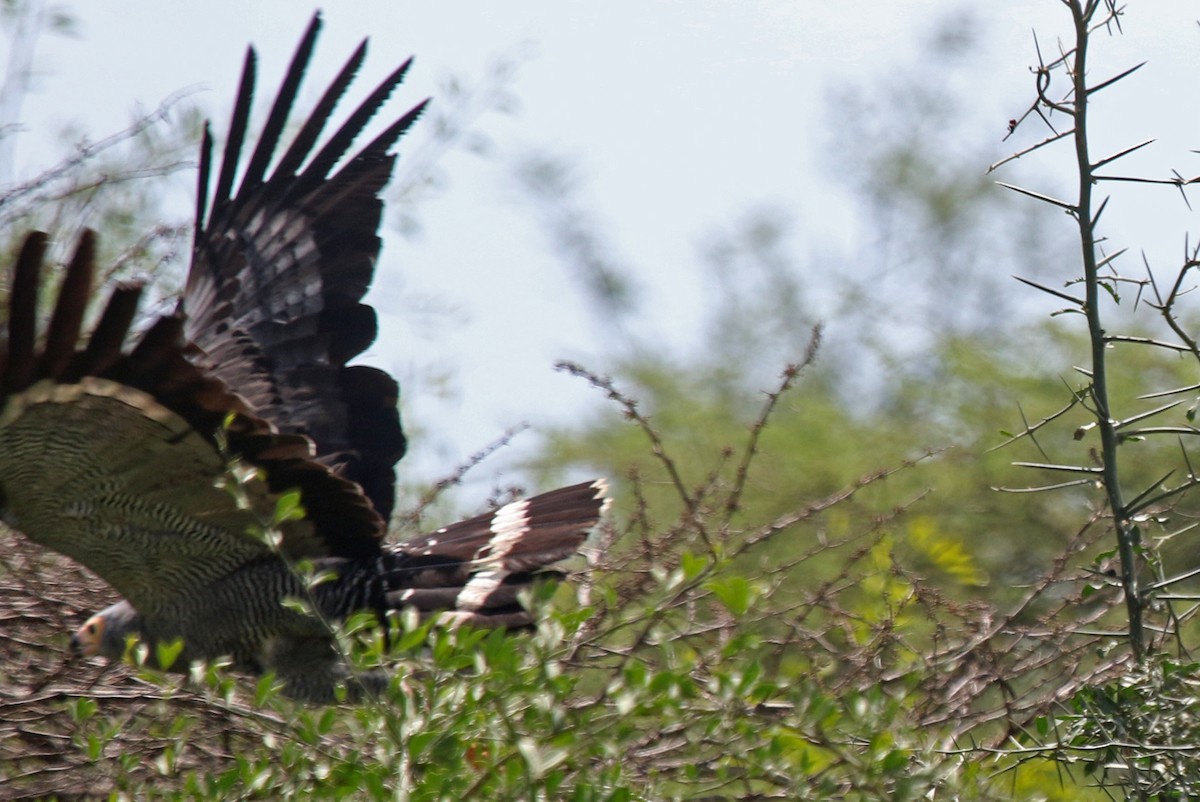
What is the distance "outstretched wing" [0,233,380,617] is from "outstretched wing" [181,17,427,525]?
422 millimetres

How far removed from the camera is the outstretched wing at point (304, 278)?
3.74m

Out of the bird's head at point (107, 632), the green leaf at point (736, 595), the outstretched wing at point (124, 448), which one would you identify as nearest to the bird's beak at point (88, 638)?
the bird's head at point (107, 632)

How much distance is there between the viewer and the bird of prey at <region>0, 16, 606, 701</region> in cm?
286

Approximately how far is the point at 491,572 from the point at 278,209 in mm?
1198

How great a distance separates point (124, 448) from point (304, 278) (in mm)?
999

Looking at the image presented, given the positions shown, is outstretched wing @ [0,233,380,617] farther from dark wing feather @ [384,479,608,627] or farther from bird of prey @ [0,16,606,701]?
dark wing feather @ [384,479,608,627]

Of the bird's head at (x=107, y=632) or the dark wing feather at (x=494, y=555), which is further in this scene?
the dark wing feather at (x=494, y=555)

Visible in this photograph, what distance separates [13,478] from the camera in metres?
3.05

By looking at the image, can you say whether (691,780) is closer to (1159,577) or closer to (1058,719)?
(1058,719)

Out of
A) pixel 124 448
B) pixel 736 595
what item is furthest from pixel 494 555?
pixel 736 595

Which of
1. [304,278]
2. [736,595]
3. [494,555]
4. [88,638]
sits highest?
[304,278]

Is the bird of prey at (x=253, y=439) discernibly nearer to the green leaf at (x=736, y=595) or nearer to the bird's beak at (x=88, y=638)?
the bird's beak at (x=88, y=638)

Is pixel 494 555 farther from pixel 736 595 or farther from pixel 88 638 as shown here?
pixel 736 595

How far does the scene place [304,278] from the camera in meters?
3.87
